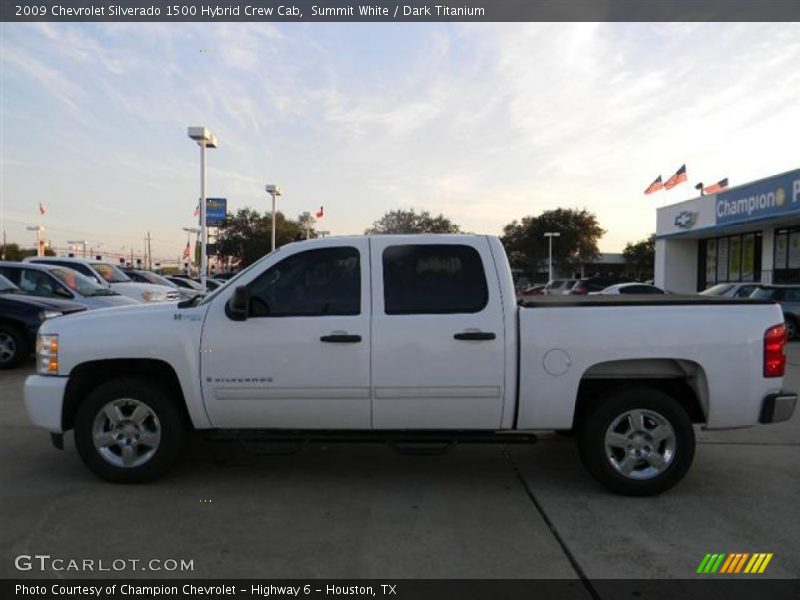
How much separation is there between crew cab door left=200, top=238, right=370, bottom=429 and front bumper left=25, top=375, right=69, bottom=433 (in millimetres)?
1139

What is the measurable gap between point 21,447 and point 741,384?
6.14m

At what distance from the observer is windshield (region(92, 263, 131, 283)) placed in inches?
672

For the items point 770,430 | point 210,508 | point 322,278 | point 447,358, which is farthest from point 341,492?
point 770,430

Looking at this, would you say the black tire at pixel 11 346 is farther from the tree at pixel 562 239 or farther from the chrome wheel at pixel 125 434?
the tree at pixel 562 239

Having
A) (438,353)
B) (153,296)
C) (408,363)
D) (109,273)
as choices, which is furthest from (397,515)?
(109,273)

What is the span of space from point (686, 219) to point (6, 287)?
2945 cm

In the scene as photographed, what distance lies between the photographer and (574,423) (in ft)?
16.6

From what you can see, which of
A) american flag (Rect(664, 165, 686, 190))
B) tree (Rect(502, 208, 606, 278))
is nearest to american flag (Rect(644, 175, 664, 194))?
american flag (Rect(664, 165, 686, 190))

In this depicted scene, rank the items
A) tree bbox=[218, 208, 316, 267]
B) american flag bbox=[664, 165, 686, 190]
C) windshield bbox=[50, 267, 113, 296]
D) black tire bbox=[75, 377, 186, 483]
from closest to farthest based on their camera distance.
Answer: black tire bbox=[75, 377, 186, 483] → windshield bbox=[50, 267, 113, 296] → american flag bbox=[664, 165, 686, 190] → tree bbox=[218, 208, 316, 267]

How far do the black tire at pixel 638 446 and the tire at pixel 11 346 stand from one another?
9.15m

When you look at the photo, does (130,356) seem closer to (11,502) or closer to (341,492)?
(11,502)

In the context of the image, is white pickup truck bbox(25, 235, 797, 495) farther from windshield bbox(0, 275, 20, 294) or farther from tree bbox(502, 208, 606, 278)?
tree bbox(502, 208, 606, 278)

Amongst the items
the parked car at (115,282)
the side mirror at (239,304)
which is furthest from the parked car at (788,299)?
the side mirror at (239,304)

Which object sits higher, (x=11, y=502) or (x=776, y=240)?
(x=776, y=240)
